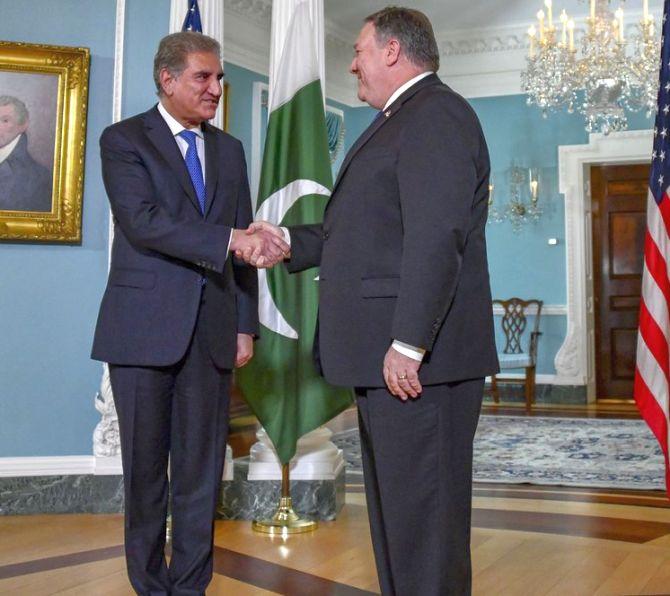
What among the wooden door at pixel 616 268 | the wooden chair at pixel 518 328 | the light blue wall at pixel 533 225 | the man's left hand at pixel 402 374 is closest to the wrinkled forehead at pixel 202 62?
the man's left hand at pixel 402 374

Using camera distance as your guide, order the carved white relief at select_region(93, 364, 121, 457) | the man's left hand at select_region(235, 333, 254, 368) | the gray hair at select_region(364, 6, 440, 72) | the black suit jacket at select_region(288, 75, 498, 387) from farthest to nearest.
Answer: the carved white relief at select_region(93, 364, 121, 457), the man's left hand at select_region(235, 333, 254, 368), the gray hair at select_region(364, 6, 440, 72), the black suit jacket at select_region(288, 75, 498, 387)

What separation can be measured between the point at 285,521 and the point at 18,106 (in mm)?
2306

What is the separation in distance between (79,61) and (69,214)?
2.42 ft

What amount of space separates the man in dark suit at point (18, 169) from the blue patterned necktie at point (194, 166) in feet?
6.03

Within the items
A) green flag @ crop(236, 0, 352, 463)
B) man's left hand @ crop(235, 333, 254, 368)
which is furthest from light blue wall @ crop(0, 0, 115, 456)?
man's left hand @ crop(235, 333, 254, 368)

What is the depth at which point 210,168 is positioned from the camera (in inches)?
94.4

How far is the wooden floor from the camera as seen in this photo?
2.79 m

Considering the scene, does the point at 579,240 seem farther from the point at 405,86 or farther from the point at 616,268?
the point at 405,86

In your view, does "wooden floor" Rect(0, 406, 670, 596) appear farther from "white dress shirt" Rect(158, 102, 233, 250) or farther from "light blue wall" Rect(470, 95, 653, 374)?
"light blue wall" Rect(470, 95, 653, 374)

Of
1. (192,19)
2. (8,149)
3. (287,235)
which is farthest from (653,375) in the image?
(8,149)

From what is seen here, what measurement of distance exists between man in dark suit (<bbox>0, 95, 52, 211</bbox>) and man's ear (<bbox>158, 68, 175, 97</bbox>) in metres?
1.86

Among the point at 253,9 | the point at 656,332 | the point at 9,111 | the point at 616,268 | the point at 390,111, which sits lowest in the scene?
the point at 656,332

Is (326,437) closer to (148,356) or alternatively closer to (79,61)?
(148,356)

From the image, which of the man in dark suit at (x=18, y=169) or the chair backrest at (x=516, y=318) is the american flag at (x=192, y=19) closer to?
the man in dark suit at (x=18, y=169)
